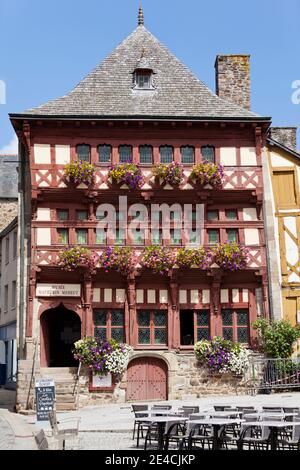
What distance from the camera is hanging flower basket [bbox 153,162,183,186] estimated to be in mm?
26062

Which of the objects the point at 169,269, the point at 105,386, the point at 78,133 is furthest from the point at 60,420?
the point at 78,133

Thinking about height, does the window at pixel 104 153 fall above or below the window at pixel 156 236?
above

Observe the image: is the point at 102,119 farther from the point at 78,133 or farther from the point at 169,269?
the point at 169,269

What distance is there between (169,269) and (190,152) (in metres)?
4.37

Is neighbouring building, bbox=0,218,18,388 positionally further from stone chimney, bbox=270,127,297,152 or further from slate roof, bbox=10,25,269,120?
stone chimney, bbox=270,127,297,152

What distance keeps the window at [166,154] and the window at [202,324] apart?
17.7 feet

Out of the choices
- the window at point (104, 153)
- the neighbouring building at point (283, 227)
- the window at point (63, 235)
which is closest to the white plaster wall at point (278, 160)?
the neighbouring building at point (283, 227)

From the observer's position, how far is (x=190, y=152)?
1064 inches

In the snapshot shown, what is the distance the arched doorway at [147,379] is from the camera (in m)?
25.5

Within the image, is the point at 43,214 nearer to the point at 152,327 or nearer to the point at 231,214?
the point at 152,327

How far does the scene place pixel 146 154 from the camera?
26.9 m

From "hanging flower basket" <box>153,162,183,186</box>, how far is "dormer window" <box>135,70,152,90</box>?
12.5 feet

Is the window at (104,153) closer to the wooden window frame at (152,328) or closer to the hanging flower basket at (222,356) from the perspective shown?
the wooden window frame at (152,328)

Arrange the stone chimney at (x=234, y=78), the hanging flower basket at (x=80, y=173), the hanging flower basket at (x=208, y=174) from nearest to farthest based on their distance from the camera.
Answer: the hanging flower basket at (x=80, y=173), the hanging flower basket at (x=208, y=174), the stone chimney at (x=234, y=78)
